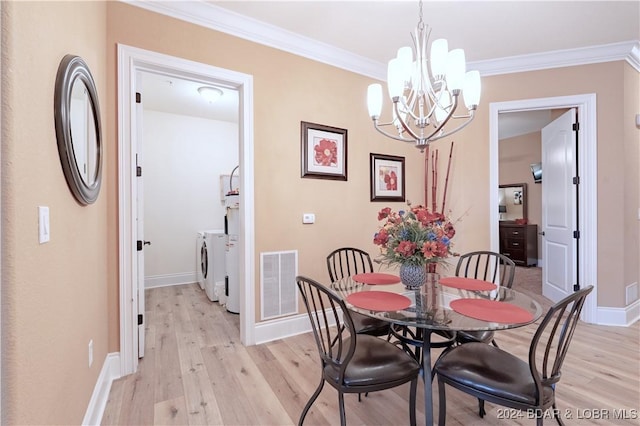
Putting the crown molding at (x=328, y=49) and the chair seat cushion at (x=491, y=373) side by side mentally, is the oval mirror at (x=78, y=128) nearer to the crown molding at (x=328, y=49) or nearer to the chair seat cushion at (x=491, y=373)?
the crown molding at (x=328, y=49)

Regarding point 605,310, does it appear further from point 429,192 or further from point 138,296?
point 138,296

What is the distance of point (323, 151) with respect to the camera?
3.06m

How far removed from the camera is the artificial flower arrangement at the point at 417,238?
5.55 ft

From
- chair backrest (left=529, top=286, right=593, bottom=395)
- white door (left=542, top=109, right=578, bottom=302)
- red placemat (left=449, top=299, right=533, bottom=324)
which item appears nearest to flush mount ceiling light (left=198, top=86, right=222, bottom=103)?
red placemat (left=449, top=299, right=533, bottom=324)

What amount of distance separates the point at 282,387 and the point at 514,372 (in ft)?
4.58

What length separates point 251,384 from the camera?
205cm

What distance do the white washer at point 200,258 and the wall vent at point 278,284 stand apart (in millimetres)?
1875

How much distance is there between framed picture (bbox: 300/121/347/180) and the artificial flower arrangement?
4.34 ft

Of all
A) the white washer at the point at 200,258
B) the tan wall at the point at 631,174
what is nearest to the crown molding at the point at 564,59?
the tan wall at the point at 631,174

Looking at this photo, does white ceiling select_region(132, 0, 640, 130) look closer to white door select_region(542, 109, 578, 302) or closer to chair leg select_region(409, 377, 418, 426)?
white door select_region(542, 109, 578, 302)

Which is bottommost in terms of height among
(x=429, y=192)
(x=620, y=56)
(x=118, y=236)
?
(x=118, y=236)

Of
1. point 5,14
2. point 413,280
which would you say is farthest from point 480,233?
point 5,14

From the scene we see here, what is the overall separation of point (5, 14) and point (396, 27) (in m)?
2.68

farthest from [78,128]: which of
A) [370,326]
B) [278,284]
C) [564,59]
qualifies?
[564,59]
